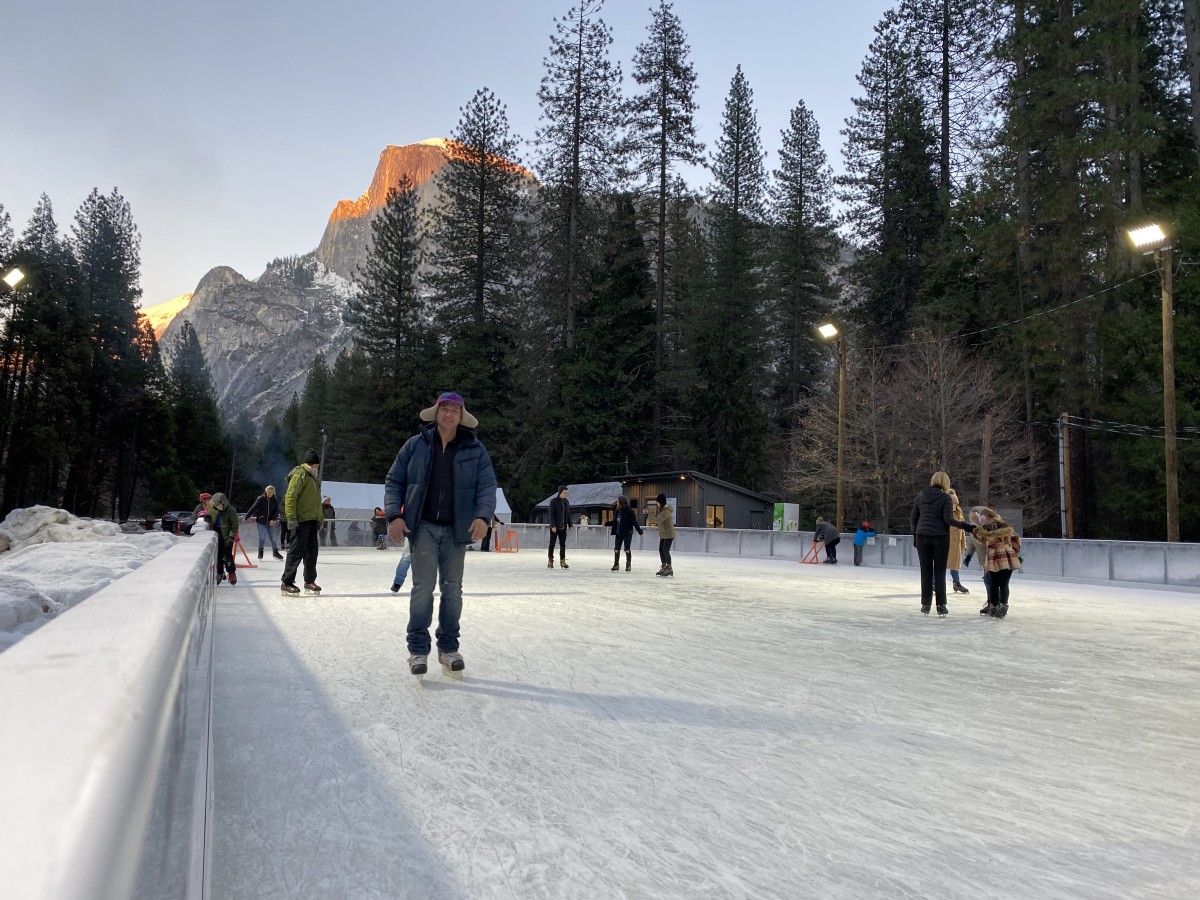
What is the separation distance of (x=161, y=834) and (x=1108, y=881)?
2777 mm

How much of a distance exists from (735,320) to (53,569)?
5154 cm

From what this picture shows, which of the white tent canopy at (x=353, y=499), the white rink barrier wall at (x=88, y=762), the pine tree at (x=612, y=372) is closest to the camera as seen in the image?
the white rink barrier wall at (x=88, y=762)

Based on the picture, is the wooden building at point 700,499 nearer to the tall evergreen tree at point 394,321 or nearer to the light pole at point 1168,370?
the tall evergreen tree at point 394,321

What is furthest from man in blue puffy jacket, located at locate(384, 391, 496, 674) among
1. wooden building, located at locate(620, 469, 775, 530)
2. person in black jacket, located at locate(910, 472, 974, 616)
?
wooden building, located at locate(620, 469, 775, 530)

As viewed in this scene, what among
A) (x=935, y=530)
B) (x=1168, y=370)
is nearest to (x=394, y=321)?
(x=1168, y=370)

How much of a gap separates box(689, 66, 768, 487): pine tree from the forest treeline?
18 centimetres

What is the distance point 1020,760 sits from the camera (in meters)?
4.06

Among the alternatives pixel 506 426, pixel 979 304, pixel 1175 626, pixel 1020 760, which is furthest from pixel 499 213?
pixel 1020 760

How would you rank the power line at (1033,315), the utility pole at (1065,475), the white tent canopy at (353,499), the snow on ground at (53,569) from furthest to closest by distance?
the white tent canopy at (353,499) < the power line at (1033,315) < the utility pole at (1065,475) < the snow on ground at (53,569)

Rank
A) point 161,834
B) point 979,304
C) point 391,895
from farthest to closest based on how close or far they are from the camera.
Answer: point 979,304 < point 391,895 < point 161,834

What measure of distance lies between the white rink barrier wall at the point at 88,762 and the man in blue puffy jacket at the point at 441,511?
417cm

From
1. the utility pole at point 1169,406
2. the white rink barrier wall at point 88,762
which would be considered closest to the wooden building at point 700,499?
the utility pole at point 1169,406

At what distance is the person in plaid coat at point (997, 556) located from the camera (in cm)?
1023

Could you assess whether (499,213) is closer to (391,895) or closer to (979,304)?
(979,304)
